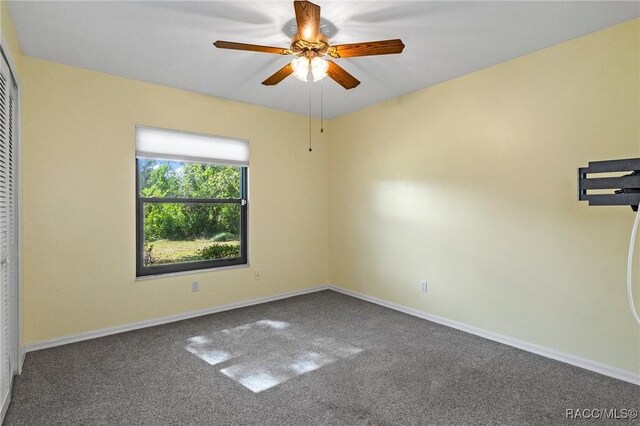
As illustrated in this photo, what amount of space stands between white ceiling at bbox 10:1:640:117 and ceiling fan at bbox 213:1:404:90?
9.1 inches

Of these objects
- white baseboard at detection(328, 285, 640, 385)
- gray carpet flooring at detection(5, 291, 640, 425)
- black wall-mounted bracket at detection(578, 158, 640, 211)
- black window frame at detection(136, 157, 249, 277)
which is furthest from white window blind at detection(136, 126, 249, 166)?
black wall-mounted bracket at detection(578, 158, 640, 211)

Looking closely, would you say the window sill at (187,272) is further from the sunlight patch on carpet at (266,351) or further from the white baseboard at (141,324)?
the sunlight patch on carpet at (266,351)

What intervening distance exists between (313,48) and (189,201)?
2.36 meters

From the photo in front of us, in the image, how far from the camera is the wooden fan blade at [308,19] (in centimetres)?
188

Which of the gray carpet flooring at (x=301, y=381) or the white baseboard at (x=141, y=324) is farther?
the white baseboard at (x=141, y=324)

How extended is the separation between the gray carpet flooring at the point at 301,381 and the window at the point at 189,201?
855 millimetres

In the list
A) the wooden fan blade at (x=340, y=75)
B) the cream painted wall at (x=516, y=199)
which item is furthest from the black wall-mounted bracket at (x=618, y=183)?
the wooden fan blade at (x=340, y=75)

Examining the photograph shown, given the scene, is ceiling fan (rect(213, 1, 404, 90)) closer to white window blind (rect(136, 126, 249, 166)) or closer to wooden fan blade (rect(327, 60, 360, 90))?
wooden fan blade (rect(327, 60, 360, 90))

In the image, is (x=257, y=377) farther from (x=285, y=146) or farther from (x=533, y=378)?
(x=285, y=146)

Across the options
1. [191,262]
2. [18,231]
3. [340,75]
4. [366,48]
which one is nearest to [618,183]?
[366,48]

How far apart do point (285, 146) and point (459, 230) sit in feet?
7.92

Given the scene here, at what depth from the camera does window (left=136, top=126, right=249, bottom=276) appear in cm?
364

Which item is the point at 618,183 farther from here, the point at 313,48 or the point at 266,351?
the point at 266,351

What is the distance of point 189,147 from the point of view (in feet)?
12.6
